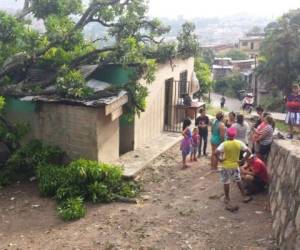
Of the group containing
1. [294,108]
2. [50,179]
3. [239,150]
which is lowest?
[50,179]

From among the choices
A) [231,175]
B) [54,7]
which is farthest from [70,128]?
[231,175]

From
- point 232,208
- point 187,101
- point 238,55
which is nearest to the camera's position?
point 232,208

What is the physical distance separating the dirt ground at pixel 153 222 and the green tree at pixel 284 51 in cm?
2679

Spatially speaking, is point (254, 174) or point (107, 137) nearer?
point (254, 174)

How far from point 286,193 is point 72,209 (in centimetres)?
474

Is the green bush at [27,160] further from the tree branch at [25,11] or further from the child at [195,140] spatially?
the tree branch at [25,11]

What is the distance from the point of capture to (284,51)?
35562 millimetres

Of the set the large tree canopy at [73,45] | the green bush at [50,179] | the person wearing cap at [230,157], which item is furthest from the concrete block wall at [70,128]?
the person wearing cap at [230,157]

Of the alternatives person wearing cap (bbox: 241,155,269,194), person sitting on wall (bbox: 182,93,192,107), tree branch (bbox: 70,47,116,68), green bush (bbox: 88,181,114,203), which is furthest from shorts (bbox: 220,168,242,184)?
person sitting on wall (bbox: 182,93,192,107)

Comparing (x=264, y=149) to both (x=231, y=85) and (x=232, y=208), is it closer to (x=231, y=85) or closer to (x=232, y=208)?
(x=232, y=208)

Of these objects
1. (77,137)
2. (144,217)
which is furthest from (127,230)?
(77,137)

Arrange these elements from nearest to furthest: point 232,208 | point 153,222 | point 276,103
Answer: point 232,208 < point 153,222 < point 276,103

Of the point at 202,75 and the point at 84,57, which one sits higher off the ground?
the point at 84,57

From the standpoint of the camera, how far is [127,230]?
28.5 ft
